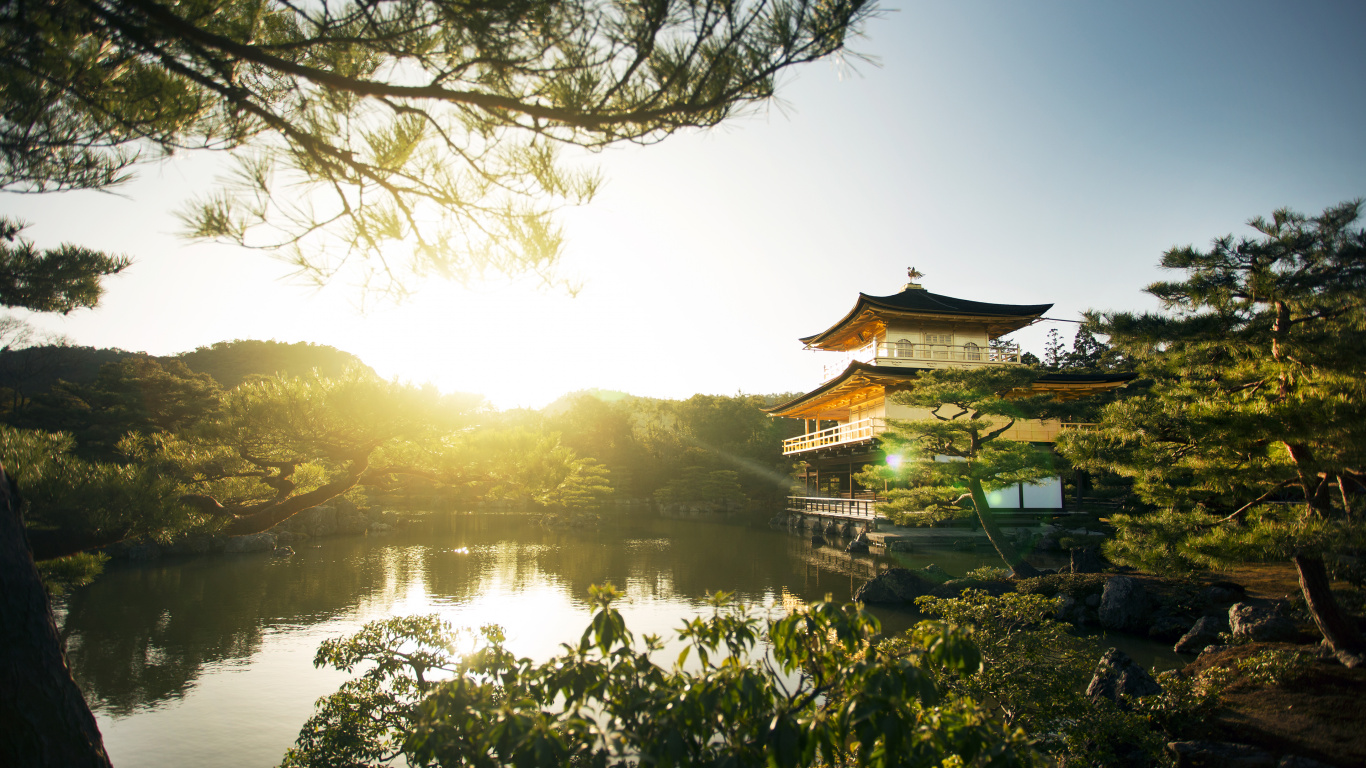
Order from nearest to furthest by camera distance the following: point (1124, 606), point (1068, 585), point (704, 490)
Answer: point (1124, 606)
point (1068, 585)
point (704, 490)

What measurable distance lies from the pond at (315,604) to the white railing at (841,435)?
305 cm

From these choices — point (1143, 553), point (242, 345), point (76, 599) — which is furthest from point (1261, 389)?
point (242, 345)

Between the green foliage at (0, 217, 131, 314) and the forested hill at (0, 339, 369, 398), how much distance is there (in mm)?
17966

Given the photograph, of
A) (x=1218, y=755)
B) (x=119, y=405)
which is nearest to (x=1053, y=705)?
(x=1218, y=755)

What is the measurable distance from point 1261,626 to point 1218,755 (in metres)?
3.00

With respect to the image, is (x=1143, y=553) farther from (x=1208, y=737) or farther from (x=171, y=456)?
(x=171, y=456)

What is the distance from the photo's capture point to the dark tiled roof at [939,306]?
58.0 feet

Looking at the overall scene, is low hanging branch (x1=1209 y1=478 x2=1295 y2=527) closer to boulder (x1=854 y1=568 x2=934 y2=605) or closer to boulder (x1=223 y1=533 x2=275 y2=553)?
boulder (x1=854 y1=568 x2=934 y2=605)

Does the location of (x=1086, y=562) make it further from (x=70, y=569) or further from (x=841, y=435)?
(x=70, y=569)

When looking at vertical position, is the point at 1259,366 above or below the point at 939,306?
below

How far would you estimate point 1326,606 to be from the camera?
15.6 ft

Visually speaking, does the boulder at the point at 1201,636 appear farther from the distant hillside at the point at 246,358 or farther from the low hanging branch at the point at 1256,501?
the distant hillside at the point at 246,358

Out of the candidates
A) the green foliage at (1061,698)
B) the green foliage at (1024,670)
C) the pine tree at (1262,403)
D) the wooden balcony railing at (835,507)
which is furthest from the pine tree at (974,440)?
the green foliage at (1024,670)

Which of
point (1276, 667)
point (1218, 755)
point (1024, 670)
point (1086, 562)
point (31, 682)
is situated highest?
point (31, 682)
